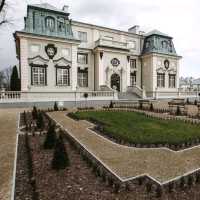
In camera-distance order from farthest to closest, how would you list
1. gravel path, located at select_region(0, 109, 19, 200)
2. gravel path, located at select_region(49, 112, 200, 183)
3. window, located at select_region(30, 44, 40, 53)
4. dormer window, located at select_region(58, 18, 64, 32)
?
dormer window, located at select_region(58, 18, 64, 32) → window, located at select_region(30, 44, 40, 53) → gravel path, located at select_region(49, 112, 200, 183) → gravel path, located at select_region(0, 109, 19, 200)

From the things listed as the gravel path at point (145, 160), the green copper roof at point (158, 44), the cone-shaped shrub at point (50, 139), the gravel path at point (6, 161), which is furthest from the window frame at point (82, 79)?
the cone-shaped shrub at point (50, 139)

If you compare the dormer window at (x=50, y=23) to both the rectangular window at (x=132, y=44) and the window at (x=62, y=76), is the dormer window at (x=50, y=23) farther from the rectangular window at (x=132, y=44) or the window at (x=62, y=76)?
the rectangular window at (x=132, y=44)

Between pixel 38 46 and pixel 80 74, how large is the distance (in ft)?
23.8

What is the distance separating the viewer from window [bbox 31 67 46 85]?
22.3 metres

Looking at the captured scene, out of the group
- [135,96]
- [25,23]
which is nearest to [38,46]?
[25,23]

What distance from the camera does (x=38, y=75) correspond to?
22.6 meters

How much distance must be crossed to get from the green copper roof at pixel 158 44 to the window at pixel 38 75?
17.7 metres

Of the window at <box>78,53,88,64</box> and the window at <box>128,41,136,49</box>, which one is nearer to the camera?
the window at <box>78,53,88,64</box>

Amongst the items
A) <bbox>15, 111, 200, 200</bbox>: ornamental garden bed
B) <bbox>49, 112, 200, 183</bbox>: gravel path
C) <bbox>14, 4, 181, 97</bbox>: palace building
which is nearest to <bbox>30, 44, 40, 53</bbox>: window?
<bbox>14, 4, 181, 97</bbox>: palace building

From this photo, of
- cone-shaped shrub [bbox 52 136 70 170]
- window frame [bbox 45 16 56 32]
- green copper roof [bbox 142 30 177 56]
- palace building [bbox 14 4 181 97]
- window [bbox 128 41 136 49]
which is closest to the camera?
cone-shaped shrub [bbox 52 136 70 170]

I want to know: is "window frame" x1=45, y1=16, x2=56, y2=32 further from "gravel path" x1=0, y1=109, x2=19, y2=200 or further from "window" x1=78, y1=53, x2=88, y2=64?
"gravel path" x1=0, y1=109, x2=19, y2=200

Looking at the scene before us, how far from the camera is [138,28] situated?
35.2m

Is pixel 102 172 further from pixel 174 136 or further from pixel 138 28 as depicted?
pixel 138 28

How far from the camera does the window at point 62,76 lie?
77.3ft
